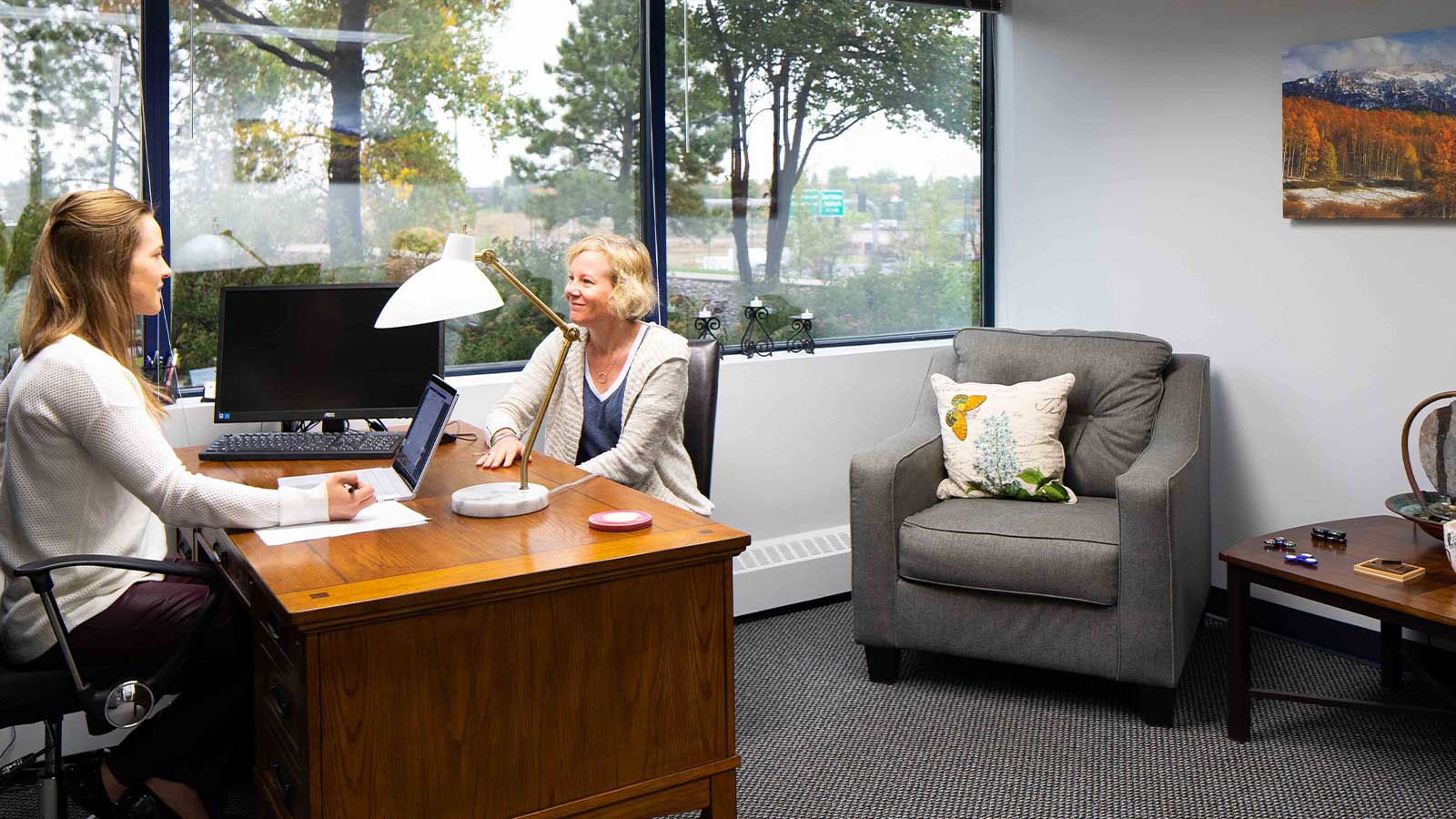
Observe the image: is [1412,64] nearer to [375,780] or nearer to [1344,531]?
[1344,531]

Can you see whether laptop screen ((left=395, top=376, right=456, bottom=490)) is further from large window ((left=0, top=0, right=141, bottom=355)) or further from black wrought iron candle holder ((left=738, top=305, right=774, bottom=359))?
black wrought iron candle holder ((left=738, top=305, right=774, bottom=359))

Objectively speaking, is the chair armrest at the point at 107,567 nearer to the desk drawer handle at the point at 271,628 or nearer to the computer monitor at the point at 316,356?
the desk drawer handle at the point at 271,628

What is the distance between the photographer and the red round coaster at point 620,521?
2145mm

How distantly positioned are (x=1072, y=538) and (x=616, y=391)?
1240 millimetres

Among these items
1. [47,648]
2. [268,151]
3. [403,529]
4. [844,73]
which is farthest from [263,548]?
[844,73]

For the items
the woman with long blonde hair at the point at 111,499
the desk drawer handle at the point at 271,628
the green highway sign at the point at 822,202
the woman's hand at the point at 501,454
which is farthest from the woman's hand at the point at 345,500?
the green highway sign at the point at 822,202

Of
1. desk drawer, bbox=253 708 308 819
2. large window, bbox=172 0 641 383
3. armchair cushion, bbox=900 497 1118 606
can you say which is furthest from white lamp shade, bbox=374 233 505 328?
armchair cushion, bbox=900 497 1118 606

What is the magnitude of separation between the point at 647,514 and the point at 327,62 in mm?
1921

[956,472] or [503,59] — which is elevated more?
[503,59]

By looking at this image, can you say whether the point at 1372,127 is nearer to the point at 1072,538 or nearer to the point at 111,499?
the point at 1072,538

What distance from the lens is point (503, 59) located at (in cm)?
368

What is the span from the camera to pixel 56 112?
3.09m

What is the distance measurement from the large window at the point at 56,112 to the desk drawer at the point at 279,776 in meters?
1.61

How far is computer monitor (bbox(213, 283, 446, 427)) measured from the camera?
305 cm
